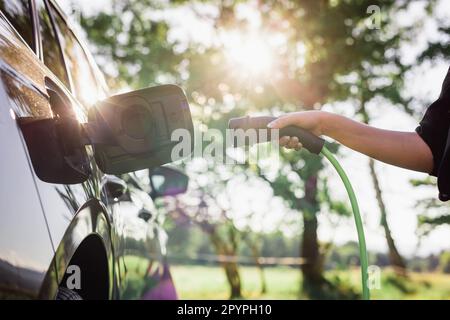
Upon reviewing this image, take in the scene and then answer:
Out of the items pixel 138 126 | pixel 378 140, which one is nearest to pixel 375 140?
pixel 378 140

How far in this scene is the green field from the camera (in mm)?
11867

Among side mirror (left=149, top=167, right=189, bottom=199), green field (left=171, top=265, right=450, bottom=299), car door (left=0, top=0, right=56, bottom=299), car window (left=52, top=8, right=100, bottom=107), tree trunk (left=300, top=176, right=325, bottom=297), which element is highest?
car window (left=52, top=8, right=100, bottom=107)

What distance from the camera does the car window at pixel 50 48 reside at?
2176mm

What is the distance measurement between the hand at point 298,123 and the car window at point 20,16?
907mm

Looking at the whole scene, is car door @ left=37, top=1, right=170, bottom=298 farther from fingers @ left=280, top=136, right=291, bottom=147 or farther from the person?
the person

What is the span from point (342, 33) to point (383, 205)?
5.58 meters

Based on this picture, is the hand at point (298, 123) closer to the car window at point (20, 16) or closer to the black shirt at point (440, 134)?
the black shirt at point (440, 134)

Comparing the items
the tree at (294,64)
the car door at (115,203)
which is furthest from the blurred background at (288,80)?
the car door at (115,203)

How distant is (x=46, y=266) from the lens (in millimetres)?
1526

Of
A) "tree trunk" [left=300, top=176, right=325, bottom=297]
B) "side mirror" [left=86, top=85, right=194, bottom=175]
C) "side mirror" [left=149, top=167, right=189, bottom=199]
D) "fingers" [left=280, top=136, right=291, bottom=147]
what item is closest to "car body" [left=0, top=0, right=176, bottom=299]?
"side mirror" [left=86, top=85, right=194, bottom=175]

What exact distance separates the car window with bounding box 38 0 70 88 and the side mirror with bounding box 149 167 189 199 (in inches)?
67.1
